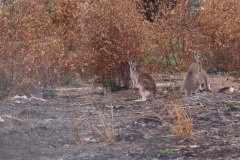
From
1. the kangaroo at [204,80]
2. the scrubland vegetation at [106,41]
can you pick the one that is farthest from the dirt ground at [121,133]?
the scrubland vegetation at [106,41]

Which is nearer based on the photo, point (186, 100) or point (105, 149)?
point (105, 149)

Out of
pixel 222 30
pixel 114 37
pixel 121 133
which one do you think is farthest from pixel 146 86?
pixel 222 30

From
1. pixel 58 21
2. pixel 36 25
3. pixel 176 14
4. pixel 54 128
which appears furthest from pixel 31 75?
pixel 176 14

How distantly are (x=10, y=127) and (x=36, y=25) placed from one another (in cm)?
666

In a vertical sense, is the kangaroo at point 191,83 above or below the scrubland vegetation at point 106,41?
below

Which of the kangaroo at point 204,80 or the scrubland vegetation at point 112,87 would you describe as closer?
the scrubland vegetation at point 112,87

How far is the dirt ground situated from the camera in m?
5.90

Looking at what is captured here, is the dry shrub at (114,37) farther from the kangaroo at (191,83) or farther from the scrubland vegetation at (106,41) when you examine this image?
the kangaroo at (191,83)

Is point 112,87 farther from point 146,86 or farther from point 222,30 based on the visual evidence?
point 222,30

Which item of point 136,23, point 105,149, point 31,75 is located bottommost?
point 105,149

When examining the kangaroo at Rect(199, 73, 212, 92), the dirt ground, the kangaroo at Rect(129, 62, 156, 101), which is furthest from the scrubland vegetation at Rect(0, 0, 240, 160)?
the kangaroo at Rect(199, 73, 212, 92)

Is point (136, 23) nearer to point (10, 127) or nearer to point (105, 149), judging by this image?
point (10, 127)

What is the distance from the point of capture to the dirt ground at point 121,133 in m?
5.90

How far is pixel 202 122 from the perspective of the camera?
25.9 feet
